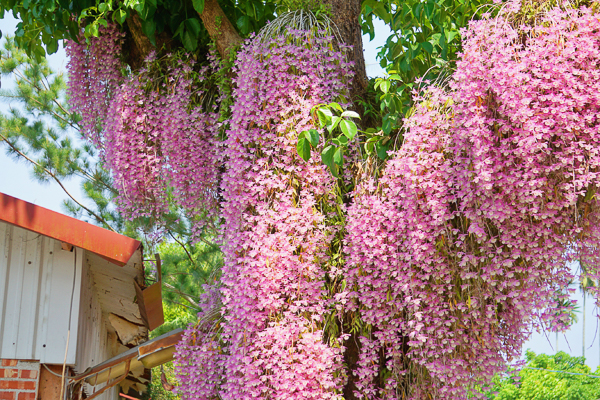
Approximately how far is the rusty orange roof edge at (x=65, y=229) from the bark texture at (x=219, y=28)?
162 centimetres

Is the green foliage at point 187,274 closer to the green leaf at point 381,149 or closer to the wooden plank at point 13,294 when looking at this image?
the wooden plank at point 13,294

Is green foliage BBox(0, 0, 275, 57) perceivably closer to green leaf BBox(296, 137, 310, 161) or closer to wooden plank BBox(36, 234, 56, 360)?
wooden plank BBox(36, 234, 56, 360)

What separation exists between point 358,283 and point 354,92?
153 centimetres

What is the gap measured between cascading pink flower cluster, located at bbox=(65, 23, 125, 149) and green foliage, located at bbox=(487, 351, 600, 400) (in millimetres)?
12398

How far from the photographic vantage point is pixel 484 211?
7.93 feet

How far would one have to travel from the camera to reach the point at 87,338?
4086 mm

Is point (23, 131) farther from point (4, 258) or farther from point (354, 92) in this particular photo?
point (354, 92)

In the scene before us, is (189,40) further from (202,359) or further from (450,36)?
(202,359)

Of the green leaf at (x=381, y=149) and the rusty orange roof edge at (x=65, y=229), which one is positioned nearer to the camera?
the rusty orange roof edge at (x=65, y=229)

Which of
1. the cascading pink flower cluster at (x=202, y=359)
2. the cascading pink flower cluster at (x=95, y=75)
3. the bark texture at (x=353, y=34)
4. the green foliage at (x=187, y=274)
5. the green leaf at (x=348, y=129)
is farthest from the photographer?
the green foliage at (x=187, y=274)

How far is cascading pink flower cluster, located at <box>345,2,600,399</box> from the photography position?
7.61ft

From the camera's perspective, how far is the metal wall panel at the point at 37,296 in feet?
10.3

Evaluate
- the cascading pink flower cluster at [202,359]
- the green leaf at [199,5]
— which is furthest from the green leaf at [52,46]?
the cascading pink flower cluster at [202,359]

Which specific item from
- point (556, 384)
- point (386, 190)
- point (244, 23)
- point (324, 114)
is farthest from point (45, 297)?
point (556, 384)
